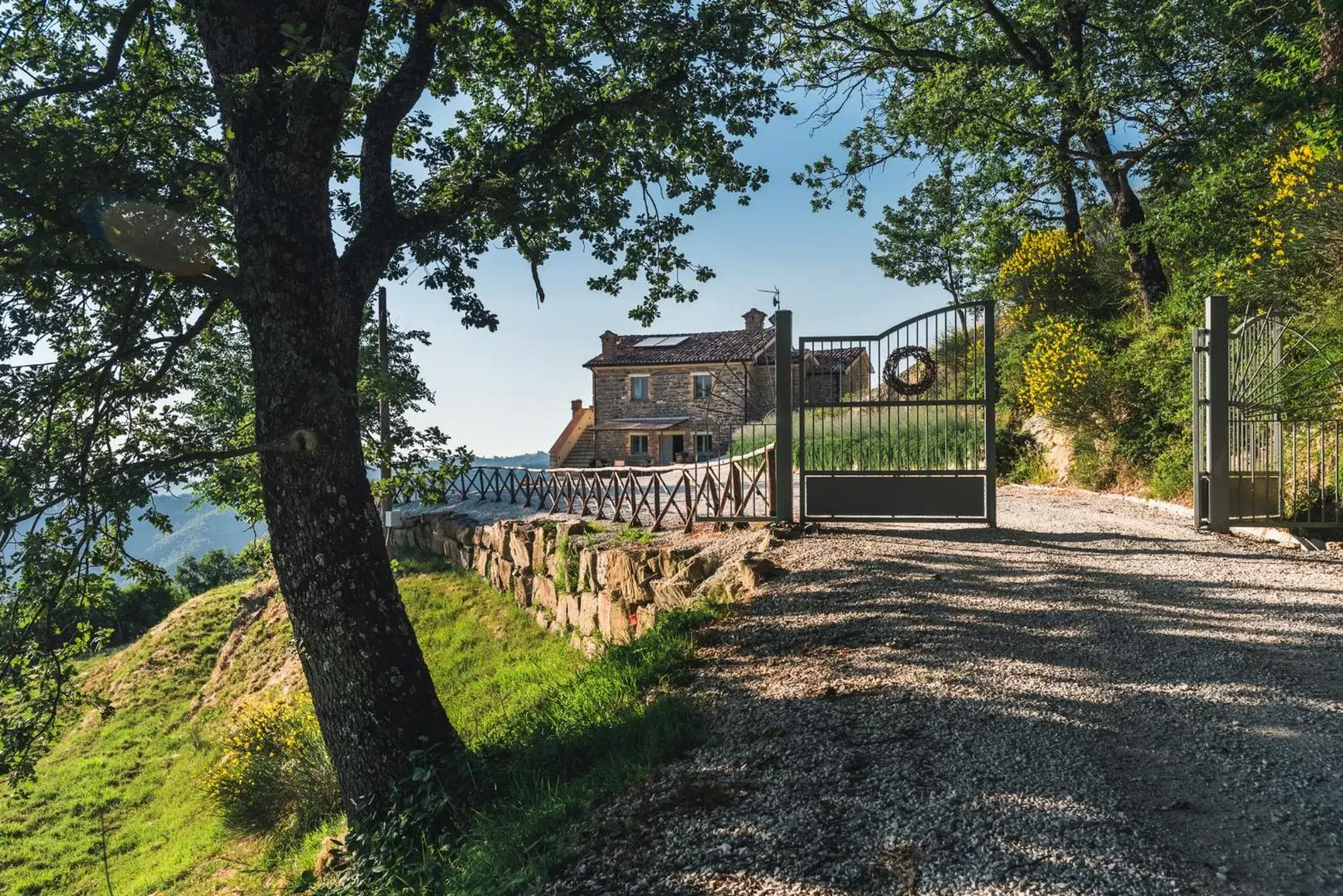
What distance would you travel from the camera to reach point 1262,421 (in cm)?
834

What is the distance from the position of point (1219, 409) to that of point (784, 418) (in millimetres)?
4717

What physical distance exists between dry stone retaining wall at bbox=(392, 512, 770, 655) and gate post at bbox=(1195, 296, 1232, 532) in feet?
16.5

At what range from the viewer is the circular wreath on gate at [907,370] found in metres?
8.41

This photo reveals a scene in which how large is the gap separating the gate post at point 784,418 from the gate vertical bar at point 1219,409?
4.54 metres

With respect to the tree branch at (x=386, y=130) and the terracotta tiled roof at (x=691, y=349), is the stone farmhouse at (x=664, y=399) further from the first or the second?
the tree branch at (x=386, y=130)

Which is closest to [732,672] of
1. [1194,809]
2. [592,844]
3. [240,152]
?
[592,844]

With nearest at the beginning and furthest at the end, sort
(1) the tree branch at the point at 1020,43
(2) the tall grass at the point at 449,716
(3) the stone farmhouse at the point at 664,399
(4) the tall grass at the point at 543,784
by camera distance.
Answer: (4) the tall grass at the point at 543,784
(2) the tall grass at the point at 449,716
(1) the tree branch at the point at 1020,43
(3) the stone farmhouse at the point at 664,399

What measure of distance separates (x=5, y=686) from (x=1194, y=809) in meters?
6.77

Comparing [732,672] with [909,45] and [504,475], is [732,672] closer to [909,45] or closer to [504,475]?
[909,45]

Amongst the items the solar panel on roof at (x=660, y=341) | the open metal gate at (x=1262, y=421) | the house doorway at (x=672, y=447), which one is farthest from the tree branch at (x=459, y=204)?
the solar panel on roof at (x=660, y=341)

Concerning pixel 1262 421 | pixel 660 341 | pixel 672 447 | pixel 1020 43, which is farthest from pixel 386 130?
pixel 660 341

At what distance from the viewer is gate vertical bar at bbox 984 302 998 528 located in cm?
826

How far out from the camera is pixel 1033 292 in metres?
17.2

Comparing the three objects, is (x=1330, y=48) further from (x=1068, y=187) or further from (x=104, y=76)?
(x=104, y=76)
